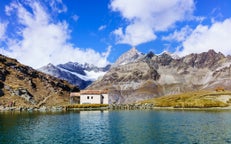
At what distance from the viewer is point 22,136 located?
66812 millimetres

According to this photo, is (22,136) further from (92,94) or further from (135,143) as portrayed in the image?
(92,94)

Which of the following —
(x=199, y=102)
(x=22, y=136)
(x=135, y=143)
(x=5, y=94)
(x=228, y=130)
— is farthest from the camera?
(x=5, y=94)

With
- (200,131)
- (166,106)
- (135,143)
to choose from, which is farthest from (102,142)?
(166,106)

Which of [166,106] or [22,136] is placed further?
[166,106]

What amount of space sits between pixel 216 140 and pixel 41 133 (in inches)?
1503

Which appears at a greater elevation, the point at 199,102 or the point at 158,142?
the point at 199,102

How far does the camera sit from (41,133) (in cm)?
7119

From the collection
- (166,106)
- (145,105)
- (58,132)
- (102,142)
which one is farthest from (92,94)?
(102,142)

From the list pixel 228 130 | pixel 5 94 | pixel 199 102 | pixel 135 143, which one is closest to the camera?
pixel 135 143

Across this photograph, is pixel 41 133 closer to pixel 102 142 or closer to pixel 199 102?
pixel 102 142

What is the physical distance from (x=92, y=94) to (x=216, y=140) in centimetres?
14519

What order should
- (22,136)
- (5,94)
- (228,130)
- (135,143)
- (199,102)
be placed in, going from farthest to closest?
(5,94)
(199,102)
(228,130)
(22,136)
(135,143)

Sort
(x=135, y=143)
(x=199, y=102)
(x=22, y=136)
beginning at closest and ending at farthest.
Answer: (x=135, y=143) → (x=22, y=136) → (x=199, y=102)

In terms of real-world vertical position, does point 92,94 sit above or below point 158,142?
above
